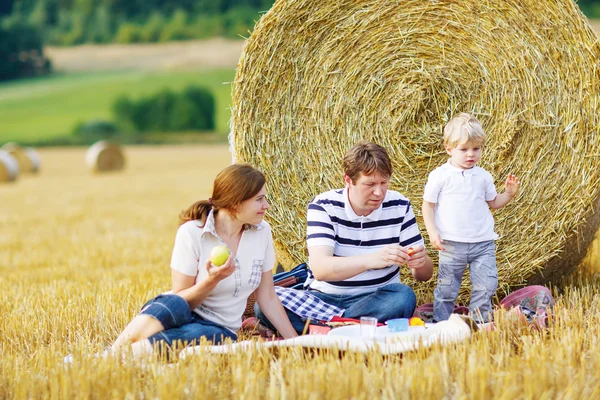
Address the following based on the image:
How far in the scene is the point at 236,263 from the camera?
417 cm

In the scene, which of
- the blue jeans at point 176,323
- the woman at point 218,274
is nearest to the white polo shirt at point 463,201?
the woman at point 218,274

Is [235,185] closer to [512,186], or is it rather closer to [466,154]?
[466,154]

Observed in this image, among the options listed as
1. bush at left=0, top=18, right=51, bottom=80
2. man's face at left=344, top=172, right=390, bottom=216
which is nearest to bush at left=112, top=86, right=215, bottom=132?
bush at left=0, top=18, right=51, bottom=80

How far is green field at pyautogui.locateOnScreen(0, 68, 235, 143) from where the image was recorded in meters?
44.0

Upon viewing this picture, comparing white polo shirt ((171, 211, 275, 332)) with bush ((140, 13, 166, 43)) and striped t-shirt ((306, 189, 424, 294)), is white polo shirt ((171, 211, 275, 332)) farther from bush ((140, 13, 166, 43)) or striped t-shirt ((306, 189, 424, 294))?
bush ((140, 13, 166, 43))

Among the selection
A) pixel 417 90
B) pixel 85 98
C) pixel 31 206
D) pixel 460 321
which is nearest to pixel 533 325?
pixel 460 321

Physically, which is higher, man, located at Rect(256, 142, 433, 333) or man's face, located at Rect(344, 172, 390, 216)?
man's face, located at Rect(344, 172, 390, 216)

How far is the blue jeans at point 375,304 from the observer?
4340mm

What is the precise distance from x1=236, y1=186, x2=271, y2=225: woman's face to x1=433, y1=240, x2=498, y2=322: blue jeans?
45.4 inches

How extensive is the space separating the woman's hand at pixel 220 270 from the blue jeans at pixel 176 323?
211 millimetres

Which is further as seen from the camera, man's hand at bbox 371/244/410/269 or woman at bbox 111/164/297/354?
man's hand at bbox 371/244/410/269

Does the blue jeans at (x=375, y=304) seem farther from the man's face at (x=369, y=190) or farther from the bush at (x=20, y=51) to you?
the bush at (x=20, y=51)

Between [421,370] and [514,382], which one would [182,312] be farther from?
[514,382]

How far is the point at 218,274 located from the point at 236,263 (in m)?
0.32
